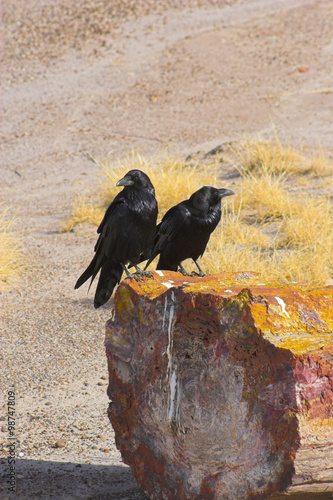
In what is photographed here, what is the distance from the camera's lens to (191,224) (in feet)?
17.5

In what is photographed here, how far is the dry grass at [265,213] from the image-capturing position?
6.83 meters

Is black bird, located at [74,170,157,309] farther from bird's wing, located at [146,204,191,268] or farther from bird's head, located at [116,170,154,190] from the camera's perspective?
bird's wing, located at [146,204,191,268]

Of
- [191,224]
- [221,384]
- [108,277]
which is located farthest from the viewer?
[191,224]

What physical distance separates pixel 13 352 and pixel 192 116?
950cm

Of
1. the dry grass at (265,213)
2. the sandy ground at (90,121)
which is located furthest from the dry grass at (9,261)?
the dry grass at (265,213)

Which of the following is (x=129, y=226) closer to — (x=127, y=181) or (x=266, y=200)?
(x=127, y=181)

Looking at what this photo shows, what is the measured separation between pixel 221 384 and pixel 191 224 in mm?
2280

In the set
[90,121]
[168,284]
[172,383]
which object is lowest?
[172,383]

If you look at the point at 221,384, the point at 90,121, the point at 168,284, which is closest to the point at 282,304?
the point at 221,384

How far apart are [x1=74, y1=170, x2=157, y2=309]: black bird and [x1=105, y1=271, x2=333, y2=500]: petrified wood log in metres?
0.94

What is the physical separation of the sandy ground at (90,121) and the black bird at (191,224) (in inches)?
46.2

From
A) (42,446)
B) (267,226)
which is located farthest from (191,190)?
(42,446)

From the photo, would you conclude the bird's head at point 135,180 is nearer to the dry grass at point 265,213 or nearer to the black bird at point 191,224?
the black bird at point 191,224

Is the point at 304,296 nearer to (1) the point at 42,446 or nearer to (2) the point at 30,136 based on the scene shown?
(1) the point at 42,446
